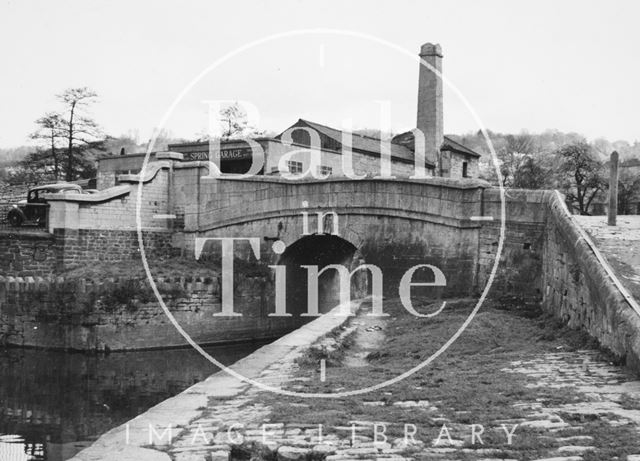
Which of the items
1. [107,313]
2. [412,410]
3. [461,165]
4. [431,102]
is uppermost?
[431,102]

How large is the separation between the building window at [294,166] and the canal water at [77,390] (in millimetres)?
8704

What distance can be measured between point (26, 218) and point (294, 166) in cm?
948

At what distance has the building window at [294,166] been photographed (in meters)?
26.1

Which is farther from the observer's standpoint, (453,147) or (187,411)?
(453,147)

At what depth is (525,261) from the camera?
13.2 metres

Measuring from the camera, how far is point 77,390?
1368cm

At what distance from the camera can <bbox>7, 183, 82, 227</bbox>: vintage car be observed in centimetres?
2020

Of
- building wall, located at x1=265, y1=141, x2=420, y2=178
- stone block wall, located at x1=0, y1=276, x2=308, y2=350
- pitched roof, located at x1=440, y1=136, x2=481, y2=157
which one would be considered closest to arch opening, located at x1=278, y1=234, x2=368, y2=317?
stone block wall, located at x1=0, y1=276, x2=308, y2=350

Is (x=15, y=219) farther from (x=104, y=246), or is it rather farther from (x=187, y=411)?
(x=187, y=411)

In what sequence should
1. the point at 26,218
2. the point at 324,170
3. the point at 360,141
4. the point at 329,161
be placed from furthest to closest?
the point at 360,141 < the point at 329,161 < the point at 324,170 < the point at 26,218

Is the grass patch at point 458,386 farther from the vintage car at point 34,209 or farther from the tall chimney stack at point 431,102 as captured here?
the tall chimney stack at point 431,102

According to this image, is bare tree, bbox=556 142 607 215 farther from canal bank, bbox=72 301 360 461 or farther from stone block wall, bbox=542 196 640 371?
canal bank, bbox=72 301 360 461

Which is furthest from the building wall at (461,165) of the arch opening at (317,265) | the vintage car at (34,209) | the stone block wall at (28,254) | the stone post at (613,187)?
the stone post at (613,187)

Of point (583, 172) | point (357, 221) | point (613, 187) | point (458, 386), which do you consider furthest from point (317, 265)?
point (458, 386)
